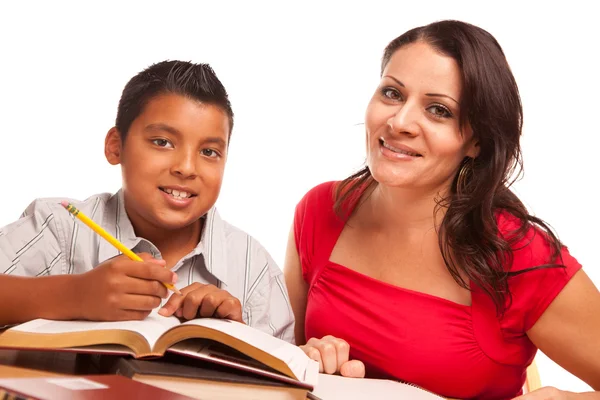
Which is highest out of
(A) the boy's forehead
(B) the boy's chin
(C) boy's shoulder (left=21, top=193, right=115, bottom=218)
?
(A) the boy's forehead

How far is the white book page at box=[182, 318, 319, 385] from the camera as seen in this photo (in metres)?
1.03

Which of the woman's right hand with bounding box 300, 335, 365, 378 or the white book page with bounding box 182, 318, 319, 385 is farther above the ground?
the white book page with bounding box 182, 318, 319, 385

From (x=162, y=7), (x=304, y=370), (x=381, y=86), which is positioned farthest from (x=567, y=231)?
(x=304, y=370)

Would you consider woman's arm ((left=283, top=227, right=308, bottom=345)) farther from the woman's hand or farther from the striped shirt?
the woman's hand

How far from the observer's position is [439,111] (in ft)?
5.20

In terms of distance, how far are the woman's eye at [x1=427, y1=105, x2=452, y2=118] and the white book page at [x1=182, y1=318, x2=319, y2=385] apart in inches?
25.8

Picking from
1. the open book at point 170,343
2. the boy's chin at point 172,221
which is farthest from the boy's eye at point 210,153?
the open book at point 170,343

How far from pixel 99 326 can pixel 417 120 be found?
2.62 ft

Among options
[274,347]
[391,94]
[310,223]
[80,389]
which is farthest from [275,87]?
[80,389]

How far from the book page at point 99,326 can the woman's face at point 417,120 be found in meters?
0.65

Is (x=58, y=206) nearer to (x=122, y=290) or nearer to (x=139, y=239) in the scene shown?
(x=139, y=239)

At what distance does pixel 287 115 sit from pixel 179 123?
4.50 feet

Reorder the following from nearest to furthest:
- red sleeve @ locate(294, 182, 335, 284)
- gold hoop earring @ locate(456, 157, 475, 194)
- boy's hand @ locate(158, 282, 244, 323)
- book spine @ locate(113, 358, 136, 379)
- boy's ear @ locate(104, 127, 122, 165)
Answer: book spine @ locate(113, 358, 136, 379)
boy's hand @ locate(158, 282, 244, 323)
boy's ear @ locate(104, 127, 122, 165)
gold hoop earring @ locate(456, 157, 475, 194)
red sleeve @ locate(294, 182, 335, 284)

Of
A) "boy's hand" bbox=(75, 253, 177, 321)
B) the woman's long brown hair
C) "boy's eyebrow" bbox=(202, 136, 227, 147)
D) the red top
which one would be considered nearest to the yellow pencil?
"boy's hand" bbox=(75, 253, 177, 321)
